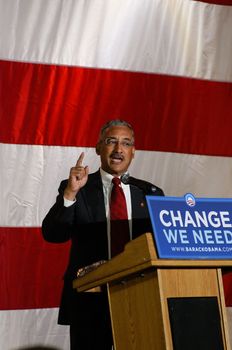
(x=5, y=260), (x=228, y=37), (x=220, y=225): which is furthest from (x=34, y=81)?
(x=220, y=225)

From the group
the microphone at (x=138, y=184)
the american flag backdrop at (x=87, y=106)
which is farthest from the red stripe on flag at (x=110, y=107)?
the microphone at (x=138, y=184)

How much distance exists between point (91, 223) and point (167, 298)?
667mm

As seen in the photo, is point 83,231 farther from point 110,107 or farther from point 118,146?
point 110,107

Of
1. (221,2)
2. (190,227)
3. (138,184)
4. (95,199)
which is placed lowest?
(190,227)

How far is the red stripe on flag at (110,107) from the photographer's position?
8.54ft

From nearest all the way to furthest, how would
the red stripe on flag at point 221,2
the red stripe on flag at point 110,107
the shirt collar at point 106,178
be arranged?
the shirt collar at point 106,178 → the red stripe on flag at point 110,107 → the red stripe on flag at point 221,2

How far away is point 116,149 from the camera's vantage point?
79.4 inches

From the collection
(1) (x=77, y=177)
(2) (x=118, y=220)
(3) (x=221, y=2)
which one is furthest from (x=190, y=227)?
(3) (x=221, y=2)

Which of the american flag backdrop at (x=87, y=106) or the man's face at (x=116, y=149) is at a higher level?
the american flag backdrop at (x=87, y=106)

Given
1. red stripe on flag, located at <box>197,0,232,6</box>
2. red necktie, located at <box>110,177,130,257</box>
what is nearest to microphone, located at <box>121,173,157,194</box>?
red necktie, located at <box>110,177,130,257</box>

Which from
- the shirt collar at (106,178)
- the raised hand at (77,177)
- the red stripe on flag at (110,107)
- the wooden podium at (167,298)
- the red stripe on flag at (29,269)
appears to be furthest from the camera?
the red stripe on flag at (110,107)

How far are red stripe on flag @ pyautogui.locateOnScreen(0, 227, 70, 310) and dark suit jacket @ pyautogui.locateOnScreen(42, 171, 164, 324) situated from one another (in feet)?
2.23

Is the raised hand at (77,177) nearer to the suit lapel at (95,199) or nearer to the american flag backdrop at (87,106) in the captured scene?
the suit lapel at (95,199)

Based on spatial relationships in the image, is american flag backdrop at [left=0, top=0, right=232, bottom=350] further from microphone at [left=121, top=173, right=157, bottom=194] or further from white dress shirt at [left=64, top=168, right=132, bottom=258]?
microphone at [left=121, top=173, right=157, bottom=194]
